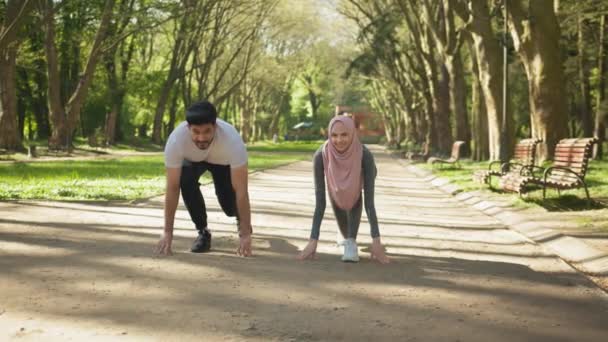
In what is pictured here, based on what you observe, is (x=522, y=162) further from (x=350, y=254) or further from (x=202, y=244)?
(x=202, y=244)

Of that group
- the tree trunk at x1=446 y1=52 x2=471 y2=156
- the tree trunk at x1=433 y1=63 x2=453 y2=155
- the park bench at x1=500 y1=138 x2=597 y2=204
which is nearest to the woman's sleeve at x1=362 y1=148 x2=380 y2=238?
the park bench at x1=500 y1=138 x2=597 y2=204

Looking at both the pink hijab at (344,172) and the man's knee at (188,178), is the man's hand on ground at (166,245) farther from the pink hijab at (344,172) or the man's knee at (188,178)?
the pink hijab at (344,172)

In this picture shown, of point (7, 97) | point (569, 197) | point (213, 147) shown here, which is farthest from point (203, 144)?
point (7, 97)

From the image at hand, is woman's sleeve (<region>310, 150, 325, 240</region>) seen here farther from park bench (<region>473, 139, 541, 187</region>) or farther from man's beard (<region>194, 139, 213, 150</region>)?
park bench (<region>473, 139, 541, 187</region>)

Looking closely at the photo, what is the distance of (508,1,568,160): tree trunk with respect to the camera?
19.5 m

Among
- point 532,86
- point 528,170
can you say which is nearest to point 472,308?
point 528,170

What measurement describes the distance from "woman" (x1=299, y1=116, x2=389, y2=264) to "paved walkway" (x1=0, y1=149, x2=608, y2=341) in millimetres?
197

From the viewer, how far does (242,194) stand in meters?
7.15

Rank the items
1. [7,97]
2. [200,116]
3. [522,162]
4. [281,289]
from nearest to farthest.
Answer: [281,289]
[200,116]
[522,162]
[7,97]

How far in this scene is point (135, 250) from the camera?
747 centimetres

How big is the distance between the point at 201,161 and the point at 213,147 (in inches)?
12.2

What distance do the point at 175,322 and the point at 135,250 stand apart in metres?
2.92

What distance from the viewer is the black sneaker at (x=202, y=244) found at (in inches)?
295

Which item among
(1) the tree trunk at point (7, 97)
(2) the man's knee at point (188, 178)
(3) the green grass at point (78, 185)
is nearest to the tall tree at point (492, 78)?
(3) the green grass at point (78, 185)
